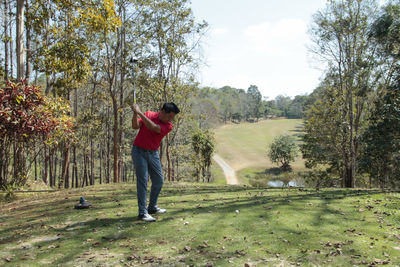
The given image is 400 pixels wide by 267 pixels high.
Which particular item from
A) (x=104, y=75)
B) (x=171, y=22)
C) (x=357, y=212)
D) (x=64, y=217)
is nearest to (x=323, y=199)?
(x=357, y=212)

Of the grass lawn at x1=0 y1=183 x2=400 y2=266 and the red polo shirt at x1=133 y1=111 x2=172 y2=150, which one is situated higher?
the red polo shirt at x1=133 y1=111 x2=172 y2=150

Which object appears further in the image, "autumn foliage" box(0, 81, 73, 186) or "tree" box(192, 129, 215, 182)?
"tree" box(192, 129, 215, 182)

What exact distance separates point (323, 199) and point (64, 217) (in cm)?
653

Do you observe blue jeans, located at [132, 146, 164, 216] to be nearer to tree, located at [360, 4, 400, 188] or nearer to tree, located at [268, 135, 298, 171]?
tree, located at [360, 4, 400, 188]

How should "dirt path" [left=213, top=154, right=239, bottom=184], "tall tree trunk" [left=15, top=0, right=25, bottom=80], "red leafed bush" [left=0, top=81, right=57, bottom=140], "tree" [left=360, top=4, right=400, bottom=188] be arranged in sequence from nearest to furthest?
"red leafed bush" [left=0, top=81, right=57, bottom=140] → "tall tree trunk" [left=15, top=0, right=25, bottom=80] → "tree" [left=360, top=4, right=400, bottom=188] → "dirt path" [left=213, top=154, right=239, bottom=184]

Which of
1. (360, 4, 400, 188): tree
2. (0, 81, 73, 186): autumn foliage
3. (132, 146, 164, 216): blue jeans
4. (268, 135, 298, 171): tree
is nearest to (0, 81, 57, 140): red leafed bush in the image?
(0, 81, 73, 186): autumn foliage

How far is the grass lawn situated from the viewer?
4430 mm

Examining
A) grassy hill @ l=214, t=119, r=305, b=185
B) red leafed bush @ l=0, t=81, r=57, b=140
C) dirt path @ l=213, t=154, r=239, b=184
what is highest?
red leafed bush @ l=0, t=81, r=57, b=140

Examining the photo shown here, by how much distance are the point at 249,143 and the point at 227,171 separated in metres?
29.2

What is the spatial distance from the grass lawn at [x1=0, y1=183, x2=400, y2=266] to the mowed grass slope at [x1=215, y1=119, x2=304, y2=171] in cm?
5284

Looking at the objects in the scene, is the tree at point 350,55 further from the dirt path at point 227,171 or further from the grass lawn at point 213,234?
the dirt path at point 227,171

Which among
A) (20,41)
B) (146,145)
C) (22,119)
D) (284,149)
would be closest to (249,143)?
(284,149)

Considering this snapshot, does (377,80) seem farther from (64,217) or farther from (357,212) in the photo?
(64,217)

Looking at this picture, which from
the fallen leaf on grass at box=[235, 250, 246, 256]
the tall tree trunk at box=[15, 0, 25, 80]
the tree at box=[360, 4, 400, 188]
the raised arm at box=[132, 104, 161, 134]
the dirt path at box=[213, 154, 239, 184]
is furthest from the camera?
the dirt path at box=[213, 154, 239, 184]
